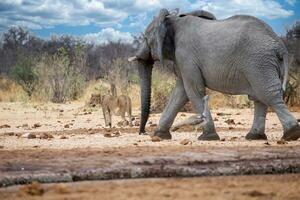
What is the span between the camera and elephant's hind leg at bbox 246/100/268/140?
10.1 meters

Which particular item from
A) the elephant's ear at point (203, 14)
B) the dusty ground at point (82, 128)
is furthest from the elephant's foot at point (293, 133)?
the elephant's ear at point (203, 14)

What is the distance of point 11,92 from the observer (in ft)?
105

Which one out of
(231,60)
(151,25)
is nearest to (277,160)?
(231,60)

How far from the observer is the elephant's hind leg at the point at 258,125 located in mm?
10133

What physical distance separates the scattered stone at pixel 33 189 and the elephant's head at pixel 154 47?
5.57 meters

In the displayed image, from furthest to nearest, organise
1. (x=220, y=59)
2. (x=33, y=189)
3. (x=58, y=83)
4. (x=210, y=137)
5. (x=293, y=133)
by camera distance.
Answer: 1. (x=58, y=83)
2. (x=210, y=137)
3. (x=220, y=59)
4. (x=293, y=133)
5. (x=33, y=189)

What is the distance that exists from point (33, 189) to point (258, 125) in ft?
18.8

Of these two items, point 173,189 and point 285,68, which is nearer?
point 173,189

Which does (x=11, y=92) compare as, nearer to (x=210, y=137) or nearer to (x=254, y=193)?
(x=210, y=137)

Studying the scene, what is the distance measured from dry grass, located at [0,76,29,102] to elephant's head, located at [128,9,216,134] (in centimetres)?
1399

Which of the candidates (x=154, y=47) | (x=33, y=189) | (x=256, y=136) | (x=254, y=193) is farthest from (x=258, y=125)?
(x=33, y=189)

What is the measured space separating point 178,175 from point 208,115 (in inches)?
164

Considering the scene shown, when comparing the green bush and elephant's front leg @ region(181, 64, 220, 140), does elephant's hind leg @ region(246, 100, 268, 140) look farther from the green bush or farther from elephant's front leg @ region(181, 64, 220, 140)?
the green bush

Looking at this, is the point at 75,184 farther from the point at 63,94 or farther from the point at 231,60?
the point at 63,94
